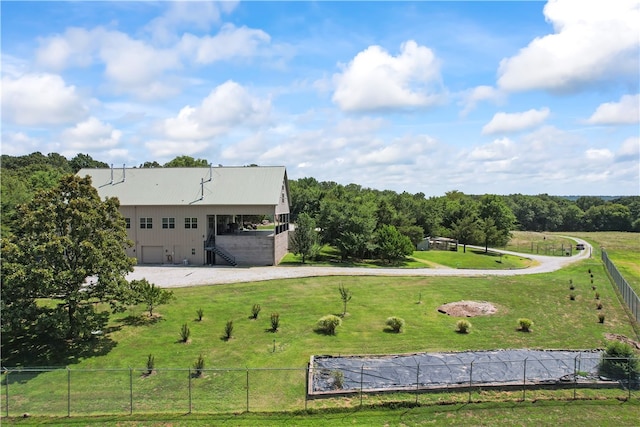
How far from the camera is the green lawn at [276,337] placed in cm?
1634

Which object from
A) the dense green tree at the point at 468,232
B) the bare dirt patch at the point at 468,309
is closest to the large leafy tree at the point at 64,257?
the bare dirt patch at the point at 468,309

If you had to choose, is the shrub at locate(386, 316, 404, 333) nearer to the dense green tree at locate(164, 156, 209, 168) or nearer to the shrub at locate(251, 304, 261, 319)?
the shrub at locate(251, 304, 261, 319)

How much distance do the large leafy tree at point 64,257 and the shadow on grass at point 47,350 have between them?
713mm

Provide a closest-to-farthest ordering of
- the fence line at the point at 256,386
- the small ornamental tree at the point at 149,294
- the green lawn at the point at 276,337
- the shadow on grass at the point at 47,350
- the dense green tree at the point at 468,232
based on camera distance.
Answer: the fence line at the point at 256,386 < the green lawn at the point at 276,337 < the shadow on grass at the point at 47,350 < the small ornamental tree at the point at 149,294 < the dense green tree at the point at 468,232

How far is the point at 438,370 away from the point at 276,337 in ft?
29.4

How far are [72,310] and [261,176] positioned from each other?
27.9 metres

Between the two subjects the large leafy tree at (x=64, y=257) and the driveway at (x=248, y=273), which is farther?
the driveway at (x=248, y=273)

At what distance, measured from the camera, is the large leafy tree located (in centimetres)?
1898

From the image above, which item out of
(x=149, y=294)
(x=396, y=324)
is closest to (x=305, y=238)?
(x=396, y=324)

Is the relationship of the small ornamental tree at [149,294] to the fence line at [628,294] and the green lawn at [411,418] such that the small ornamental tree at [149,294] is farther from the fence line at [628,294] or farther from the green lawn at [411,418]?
the fence line at [628,294]

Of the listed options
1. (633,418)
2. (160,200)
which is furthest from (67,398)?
(160,200)

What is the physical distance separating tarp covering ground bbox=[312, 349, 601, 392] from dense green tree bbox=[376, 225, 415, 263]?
1082 inches

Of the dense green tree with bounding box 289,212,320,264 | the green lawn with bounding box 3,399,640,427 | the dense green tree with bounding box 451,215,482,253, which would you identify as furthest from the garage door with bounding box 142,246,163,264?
the dense green tree with bounding box 451,215,482,253

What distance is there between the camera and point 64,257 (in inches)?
795
